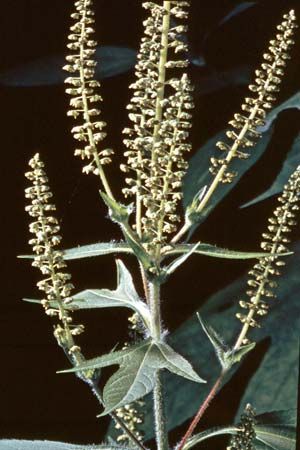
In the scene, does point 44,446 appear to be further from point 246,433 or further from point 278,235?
point 278,235

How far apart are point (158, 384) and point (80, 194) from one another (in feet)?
1.16

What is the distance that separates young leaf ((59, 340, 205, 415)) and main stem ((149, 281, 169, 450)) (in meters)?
0.02

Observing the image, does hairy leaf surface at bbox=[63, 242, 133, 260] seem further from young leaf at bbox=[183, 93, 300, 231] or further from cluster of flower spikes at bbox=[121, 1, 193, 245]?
young leaf at bbox=[183, 93, 300, 231]

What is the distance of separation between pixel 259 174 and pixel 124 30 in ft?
0.90

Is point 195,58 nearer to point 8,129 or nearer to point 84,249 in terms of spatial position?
point 8,129

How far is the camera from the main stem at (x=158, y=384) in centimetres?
88

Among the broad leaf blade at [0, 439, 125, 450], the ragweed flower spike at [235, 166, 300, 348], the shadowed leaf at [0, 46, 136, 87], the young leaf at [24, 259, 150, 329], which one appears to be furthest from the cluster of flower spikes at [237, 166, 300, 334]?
the shadowed leaf at [0, 46, 136, 87]

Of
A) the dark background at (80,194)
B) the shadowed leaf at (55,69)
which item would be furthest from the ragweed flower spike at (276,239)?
the shadowed leaf at (55,69)

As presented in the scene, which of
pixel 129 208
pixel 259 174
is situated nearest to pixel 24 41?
pixel 259 174

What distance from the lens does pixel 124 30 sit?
4.09 feet

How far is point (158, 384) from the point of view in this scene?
3.02 ft

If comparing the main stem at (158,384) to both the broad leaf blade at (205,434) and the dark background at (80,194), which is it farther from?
the dark background at (80,194)

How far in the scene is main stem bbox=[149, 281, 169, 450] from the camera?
0.88 metres

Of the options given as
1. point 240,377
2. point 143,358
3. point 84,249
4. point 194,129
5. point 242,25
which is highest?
point 242,25
